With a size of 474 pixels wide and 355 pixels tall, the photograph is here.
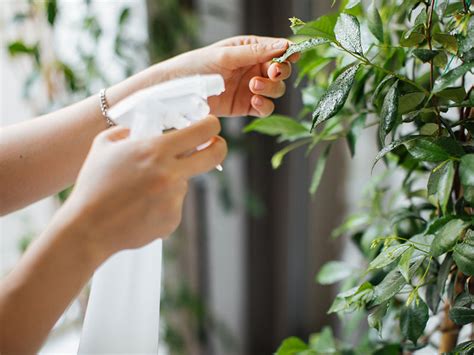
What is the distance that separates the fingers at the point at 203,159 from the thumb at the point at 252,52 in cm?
17

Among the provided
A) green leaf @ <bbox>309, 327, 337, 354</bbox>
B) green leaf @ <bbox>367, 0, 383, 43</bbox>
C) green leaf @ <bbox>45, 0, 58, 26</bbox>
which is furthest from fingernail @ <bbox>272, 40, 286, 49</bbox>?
green leaf @ <bbox>45, 0, 58, 26</bbox>

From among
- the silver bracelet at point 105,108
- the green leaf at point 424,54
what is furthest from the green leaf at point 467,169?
the silver bracelet at point 105,108

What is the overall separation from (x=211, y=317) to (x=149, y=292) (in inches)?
47.0

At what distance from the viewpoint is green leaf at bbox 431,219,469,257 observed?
0.53 m

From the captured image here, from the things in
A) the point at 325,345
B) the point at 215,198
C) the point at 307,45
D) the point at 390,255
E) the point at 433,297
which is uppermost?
the point at 307,45

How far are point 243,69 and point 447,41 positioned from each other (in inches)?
11.2

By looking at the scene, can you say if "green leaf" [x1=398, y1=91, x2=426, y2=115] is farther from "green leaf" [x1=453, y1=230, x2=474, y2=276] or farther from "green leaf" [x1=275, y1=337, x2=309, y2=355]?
"green leaf" [x1=275, y1=337, x2=309, y2=355]

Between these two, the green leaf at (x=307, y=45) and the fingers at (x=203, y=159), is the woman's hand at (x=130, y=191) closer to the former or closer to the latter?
the fingers at (x=203, y=159)

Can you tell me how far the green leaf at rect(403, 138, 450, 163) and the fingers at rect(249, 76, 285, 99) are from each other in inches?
8.5

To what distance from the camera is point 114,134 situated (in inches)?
21.1

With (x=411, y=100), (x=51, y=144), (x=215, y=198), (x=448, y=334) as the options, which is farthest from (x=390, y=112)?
(x=215, y=198)

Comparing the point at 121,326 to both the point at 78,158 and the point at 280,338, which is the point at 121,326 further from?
the point at 280,338

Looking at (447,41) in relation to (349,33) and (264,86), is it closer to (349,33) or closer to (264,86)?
(349,33)

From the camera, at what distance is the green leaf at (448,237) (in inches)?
20.9
